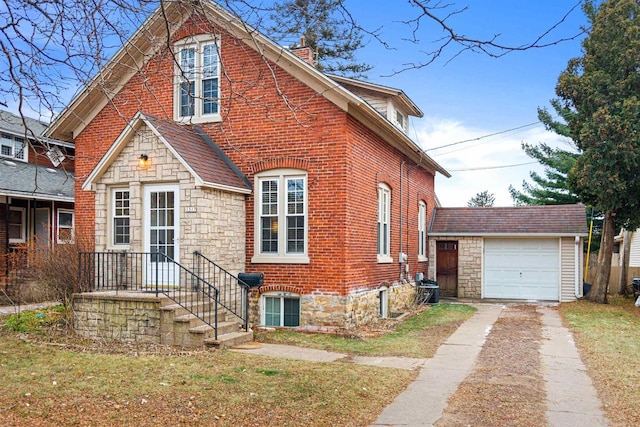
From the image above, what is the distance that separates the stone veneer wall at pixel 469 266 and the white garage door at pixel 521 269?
0.99ft

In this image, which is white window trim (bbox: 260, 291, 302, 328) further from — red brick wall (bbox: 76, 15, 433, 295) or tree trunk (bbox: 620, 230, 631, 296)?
tree trunk (bbox: 620, 230, 631, 296)

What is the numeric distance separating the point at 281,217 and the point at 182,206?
2.44 meters

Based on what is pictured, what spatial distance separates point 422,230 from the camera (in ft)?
68.2

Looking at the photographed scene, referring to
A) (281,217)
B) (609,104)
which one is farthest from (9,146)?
(609,104)

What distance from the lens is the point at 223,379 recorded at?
25.7 feet

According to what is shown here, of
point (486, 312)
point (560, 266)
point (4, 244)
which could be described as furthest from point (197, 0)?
point (560, 266)

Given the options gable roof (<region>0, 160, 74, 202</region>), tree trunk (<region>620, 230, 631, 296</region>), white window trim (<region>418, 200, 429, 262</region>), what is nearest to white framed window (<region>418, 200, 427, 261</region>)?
white window trim (<region>418, 200, 429, 262</region>)

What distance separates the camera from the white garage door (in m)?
20.5

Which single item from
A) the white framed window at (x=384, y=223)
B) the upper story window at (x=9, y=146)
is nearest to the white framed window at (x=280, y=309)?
the white framed window at (x=384, y=223)

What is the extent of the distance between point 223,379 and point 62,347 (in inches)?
164

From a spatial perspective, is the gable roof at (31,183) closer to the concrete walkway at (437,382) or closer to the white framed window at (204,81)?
the white framed window at (204,81)

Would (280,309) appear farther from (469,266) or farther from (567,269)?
(567,269)

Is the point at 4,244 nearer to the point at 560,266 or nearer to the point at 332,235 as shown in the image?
the point at 332,235

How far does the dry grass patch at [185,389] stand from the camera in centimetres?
628
